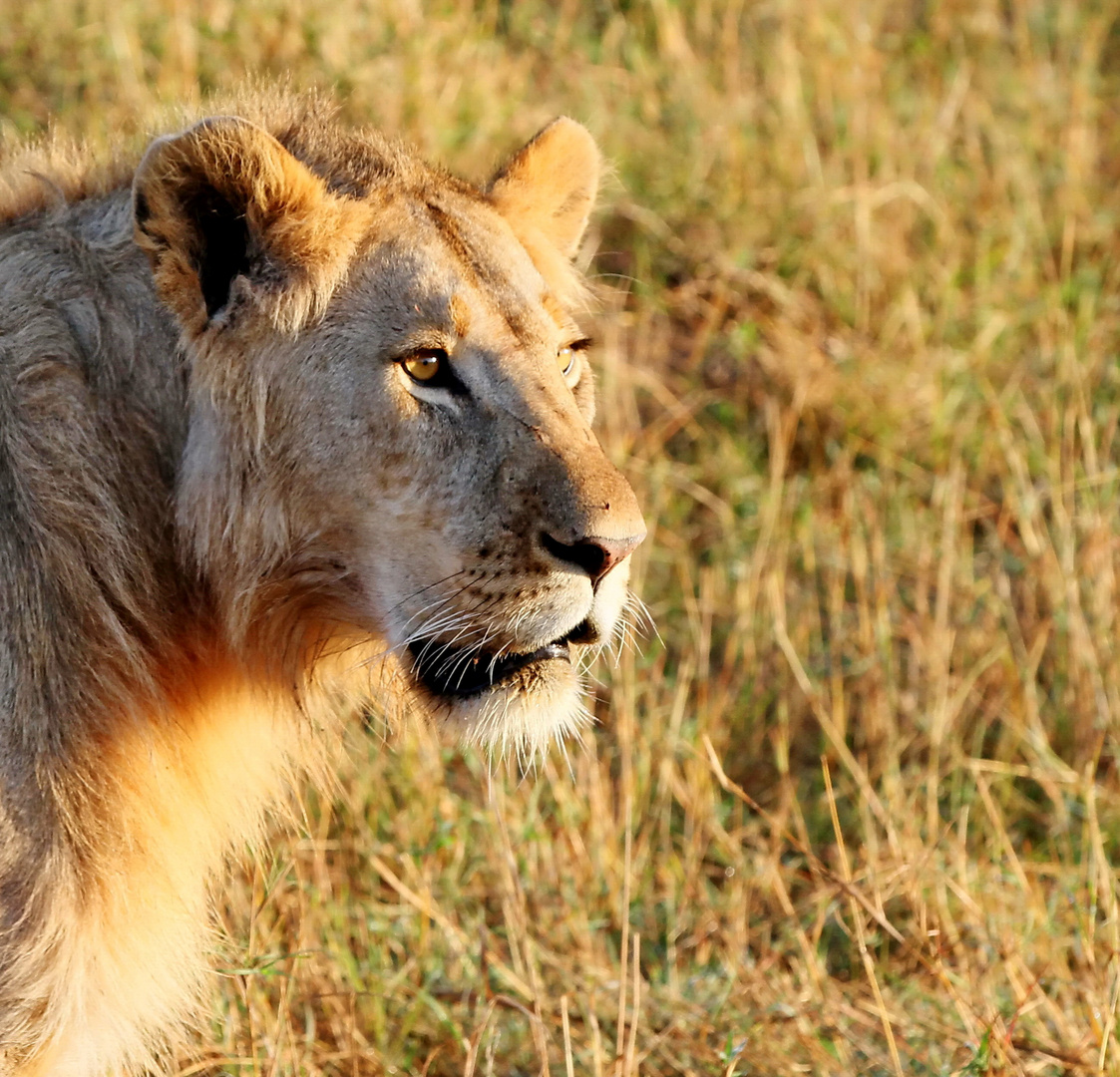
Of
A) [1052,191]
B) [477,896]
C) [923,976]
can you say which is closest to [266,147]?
[477,896]

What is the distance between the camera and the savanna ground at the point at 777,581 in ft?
11.6

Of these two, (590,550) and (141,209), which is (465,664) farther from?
(141,209)

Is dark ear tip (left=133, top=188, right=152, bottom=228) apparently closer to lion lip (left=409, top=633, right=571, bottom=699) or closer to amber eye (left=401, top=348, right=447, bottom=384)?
amber eye (left=401, top=348, right=447, bottom=384)

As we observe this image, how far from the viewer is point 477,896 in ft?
13.2

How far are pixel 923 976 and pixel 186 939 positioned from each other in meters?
1.84

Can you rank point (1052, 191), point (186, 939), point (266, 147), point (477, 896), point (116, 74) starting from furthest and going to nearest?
1. point (1052, 191)
2. point (116, 74)
3. point (477, 896)
4. point (186, 939)
5. point (266, 147)

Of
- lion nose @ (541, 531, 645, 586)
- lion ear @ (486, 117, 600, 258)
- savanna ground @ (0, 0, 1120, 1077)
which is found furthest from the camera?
savanna ground @ (0, 0, 1120, 1077)

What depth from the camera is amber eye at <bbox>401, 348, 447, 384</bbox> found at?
2.83m

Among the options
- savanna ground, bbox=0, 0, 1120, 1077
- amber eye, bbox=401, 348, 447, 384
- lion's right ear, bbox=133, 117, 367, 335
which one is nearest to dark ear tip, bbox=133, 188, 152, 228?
lion's right ear, bbox=133, 117, 367, 335

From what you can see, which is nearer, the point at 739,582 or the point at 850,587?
the point at 739,582

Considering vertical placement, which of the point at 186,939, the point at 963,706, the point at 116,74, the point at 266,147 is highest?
→ the point at 266,147

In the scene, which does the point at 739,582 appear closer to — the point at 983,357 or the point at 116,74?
the point at 983,357

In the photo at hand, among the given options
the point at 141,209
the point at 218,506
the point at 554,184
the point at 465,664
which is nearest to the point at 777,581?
the point at 554,184

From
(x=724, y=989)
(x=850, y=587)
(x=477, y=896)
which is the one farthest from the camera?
(x=850, y=587)
